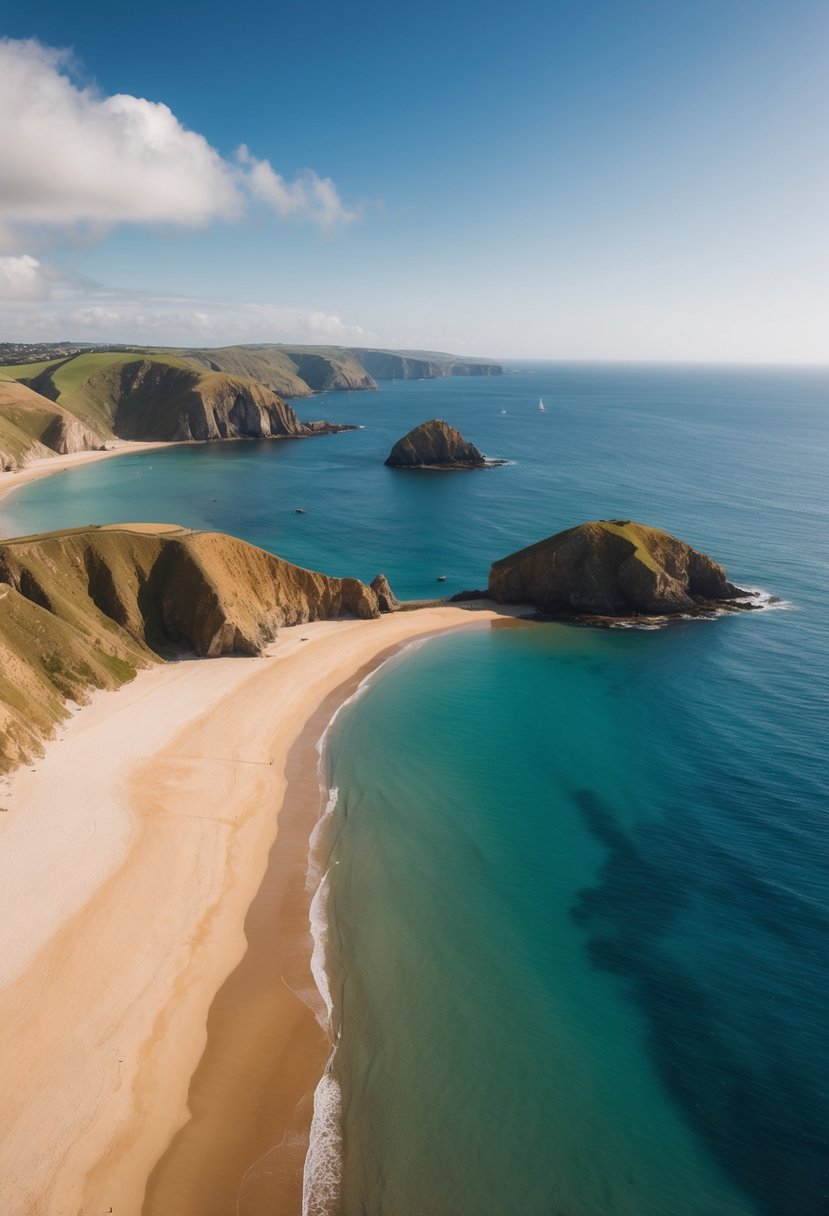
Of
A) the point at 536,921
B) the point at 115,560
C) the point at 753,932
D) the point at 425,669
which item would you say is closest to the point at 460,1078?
the point at 536,921

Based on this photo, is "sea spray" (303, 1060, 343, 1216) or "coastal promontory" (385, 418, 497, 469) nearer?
"sea spray" (303, 1060, 343, 1216)

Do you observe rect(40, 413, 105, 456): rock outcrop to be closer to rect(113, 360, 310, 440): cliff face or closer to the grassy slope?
the grassy slope

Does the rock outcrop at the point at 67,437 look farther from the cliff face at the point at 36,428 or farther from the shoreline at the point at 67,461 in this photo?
the shoreline at the point at 67,461

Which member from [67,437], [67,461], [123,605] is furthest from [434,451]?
[123,605]

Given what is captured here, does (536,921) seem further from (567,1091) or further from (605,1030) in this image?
(567,1091)

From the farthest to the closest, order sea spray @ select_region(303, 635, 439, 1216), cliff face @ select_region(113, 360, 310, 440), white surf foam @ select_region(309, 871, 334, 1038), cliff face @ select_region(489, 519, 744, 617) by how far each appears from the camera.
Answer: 1. cliff face @ select_region(113, 360, 310, 440)
2. cliff face @ select_region(489, 519, 744, 617)
3. white surf foam @ select_region(309, 871, 334, 1038)
4. sea spray @ select_region(303, 635, 439, 1216)

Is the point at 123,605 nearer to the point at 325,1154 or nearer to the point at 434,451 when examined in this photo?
the point at 325,1154

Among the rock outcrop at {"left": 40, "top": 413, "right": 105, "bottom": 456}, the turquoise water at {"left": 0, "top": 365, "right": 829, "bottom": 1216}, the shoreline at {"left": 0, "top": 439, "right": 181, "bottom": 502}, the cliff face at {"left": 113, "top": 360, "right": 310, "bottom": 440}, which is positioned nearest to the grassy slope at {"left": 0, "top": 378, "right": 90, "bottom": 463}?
the rock outcrop at {"left": 40, "top": 413, "right": 105, "bottom": 456}
